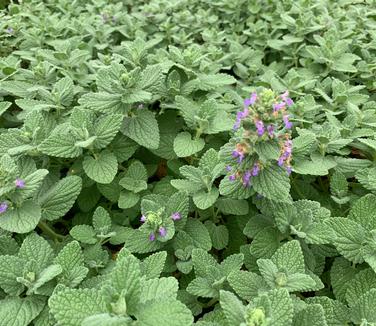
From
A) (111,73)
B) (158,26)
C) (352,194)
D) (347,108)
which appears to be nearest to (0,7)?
(158,26)

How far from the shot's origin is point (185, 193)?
1992mm

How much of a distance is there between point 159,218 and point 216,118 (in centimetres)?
72

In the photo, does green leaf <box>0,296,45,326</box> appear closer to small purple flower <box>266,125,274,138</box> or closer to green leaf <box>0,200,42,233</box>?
green leaf <box>0,200,42,233</box>

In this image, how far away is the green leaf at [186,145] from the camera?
7.23 feet

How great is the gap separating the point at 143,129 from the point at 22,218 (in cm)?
77

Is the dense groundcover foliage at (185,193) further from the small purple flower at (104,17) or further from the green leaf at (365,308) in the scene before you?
the small purple flower at (104,17)

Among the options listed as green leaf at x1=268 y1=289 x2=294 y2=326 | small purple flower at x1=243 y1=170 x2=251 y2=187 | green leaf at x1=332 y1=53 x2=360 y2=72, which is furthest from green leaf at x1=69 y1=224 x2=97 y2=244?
green leaf at x1=332 y1=53 x2=360 y2=72

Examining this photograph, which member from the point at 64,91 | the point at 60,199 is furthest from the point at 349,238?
the point at 64,91

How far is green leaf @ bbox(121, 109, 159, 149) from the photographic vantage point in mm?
2211

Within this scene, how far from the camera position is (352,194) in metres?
2.27

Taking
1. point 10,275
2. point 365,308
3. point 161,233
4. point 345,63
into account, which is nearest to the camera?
point 365,308

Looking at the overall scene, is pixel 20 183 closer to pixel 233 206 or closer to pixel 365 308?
pixel 233 206

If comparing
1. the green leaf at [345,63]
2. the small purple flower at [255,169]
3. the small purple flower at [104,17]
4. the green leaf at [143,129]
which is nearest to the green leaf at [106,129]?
the green leaf at [143,129]

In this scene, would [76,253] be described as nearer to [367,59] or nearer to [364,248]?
[364,248]
